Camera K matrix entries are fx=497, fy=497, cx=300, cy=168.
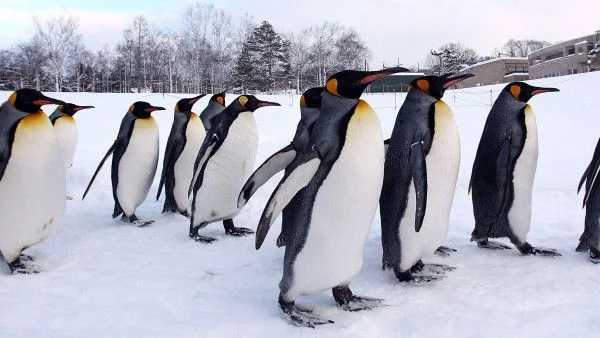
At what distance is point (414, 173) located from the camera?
2.86 metres

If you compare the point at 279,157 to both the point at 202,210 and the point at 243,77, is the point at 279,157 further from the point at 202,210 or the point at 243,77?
the point at 243,77

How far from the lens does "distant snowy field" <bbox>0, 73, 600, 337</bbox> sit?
236 cm

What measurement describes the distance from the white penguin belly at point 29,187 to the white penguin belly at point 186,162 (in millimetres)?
1753

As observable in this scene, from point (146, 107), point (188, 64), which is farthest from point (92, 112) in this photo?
point (188, 64)

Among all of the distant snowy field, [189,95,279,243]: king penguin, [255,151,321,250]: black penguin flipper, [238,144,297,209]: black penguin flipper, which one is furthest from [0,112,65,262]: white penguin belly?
[255,151,321,250]: black penguin flipper

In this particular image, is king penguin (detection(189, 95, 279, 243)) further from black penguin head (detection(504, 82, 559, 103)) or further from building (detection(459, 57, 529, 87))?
building (detection(459, 57, 529, 87))

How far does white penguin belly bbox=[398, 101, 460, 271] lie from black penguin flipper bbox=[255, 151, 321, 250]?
31.1 inches

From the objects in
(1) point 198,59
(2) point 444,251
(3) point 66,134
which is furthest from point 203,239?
(1) point 198,59

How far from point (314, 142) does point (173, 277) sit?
56.3 inches

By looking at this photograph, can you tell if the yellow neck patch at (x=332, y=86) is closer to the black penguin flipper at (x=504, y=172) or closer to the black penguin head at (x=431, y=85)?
the black penguin head at (x=431, y=85)

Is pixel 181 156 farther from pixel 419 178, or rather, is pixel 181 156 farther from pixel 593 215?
pixel 593 215

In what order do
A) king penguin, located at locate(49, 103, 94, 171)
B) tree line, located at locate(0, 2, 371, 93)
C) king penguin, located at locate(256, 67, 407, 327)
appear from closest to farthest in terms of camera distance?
king penguin, located at locate(256, 67, 407, 327) < king penguin, located at locate(49, 103, 94, 171) < tree line, located at locate(0, 2, 371, 93)

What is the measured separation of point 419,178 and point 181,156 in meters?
3.26

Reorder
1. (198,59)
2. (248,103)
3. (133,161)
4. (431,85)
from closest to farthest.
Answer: (431,85) → (248,103) → (133,161) → (198,59)
